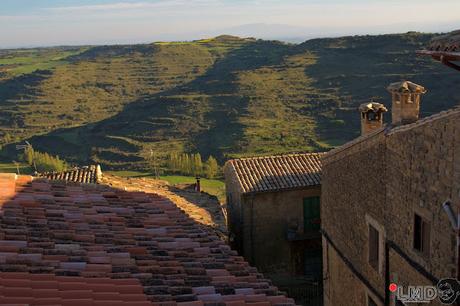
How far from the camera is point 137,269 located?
5715 millimetres

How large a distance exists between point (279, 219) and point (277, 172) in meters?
1.55

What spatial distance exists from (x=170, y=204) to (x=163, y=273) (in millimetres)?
2685

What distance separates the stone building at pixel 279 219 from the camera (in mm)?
15523

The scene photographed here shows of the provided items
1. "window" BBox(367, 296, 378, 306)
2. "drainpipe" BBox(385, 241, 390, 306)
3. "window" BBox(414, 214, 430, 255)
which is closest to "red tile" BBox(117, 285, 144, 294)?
"window" BBox(414, 214, 430, 255)

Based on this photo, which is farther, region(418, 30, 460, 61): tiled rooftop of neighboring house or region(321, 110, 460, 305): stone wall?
region(321, 110, 460, 305): stone wall

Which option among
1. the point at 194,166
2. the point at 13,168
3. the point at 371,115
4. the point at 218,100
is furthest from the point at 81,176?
the point at 218,100

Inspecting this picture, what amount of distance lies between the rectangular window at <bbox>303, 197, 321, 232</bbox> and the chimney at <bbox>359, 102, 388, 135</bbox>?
5010 millimetres

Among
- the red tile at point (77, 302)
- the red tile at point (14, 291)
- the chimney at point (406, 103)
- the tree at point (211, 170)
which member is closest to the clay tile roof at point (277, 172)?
the chimney at point (406, 103)

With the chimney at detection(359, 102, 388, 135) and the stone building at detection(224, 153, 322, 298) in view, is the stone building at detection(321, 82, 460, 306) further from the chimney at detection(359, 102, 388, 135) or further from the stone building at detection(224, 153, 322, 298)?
the stone building at detection(224, 153, 322, 298)

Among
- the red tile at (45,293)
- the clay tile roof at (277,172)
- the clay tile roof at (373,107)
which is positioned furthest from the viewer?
the clay tile roof at (277,172)

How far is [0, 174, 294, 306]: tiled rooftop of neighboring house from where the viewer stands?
16.4ft

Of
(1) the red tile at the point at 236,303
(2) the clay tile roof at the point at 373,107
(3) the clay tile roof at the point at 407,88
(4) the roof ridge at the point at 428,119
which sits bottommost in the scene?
(1) the red tile at the point at 236,303

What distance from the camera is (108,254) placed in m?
5.98

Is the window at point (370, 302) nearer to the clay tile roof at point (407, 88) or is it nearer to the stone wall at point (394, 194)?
the stone wall at point (394, 194)
